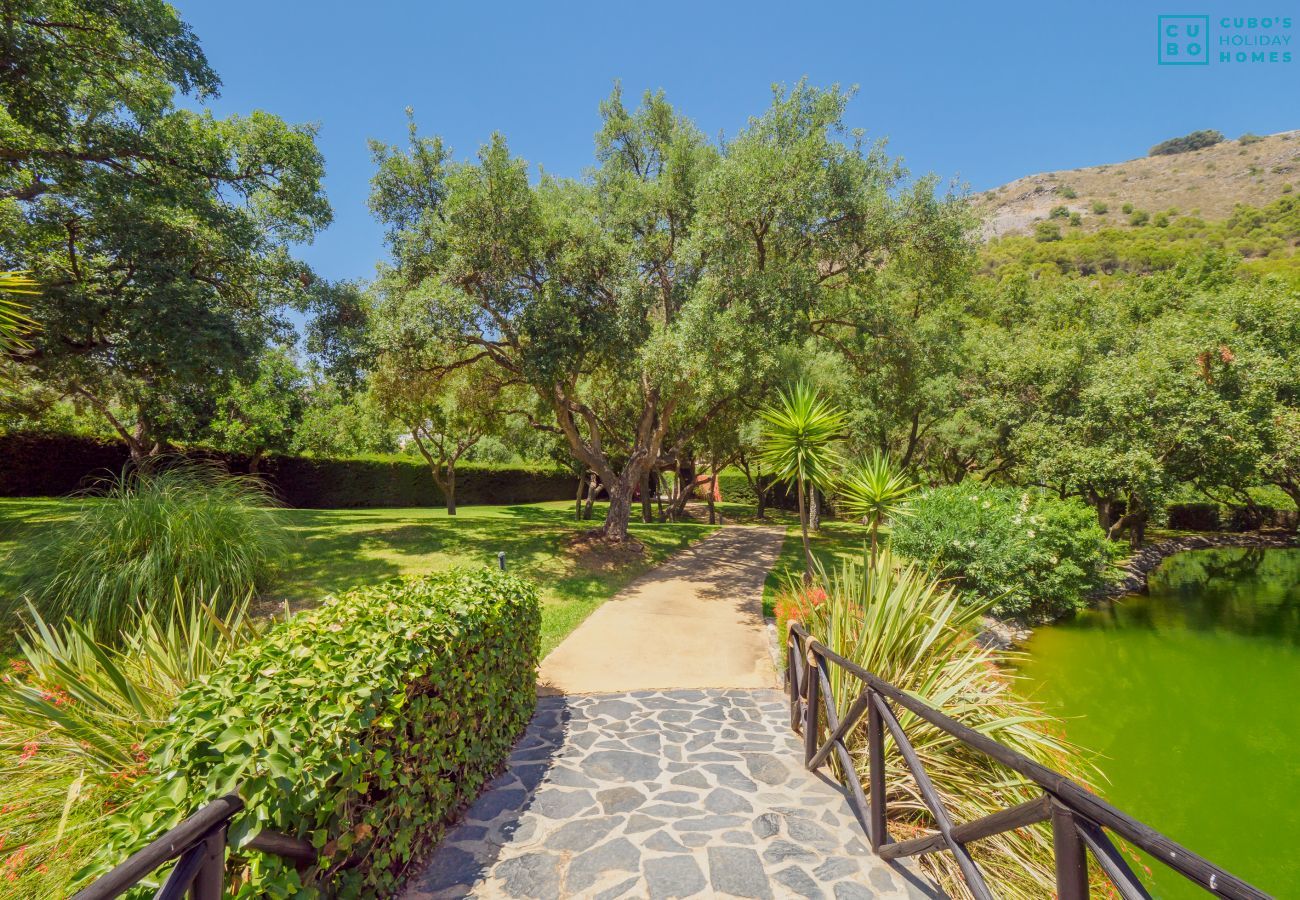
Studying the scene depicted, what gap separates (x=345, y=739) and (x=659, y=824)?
A: 2.23 meters

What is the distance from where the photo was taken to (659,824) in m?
3.49

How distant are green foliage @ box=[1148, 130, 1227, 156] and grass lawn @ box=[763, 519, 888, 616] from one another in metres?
127

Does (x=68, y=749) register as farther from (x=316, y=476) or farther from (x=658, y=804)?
(x=316, y=476)

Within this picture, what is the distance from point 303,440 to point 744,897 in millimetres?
23585

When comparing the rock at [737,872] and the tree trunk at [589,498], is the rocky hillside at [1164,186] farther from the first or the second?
the rock at [737,872]

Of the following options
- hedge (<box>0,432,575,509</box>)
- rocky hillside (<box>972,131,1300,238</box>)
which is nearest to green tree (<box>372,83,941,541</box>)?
hedge (<box>0,432,575,509</box>)

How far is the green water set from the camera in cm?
458

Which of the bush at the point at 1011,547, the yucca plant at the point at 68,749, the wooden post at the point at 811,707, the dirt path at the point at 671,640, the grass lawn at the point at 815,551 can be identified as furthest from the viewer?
the grass lawn at the point at 815,551

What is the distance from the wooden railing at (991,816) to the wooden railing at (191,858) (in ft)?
7.19

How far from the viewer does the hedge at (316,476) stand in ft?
51.7

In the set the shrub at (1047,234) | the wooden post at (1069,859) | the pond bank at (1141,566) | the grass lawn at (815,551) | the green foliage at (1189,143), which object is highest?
the green foliage at (1189,143)

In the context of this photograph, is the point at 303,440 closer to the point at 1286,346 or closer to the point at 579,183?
the point at 579,183

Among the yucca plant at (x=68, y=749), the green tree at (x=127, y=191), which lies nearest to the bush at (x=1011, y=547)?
the yucca plant at (x=68, y=749)

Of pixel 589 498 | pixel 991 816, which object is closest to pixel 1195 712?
pixel 991 816
